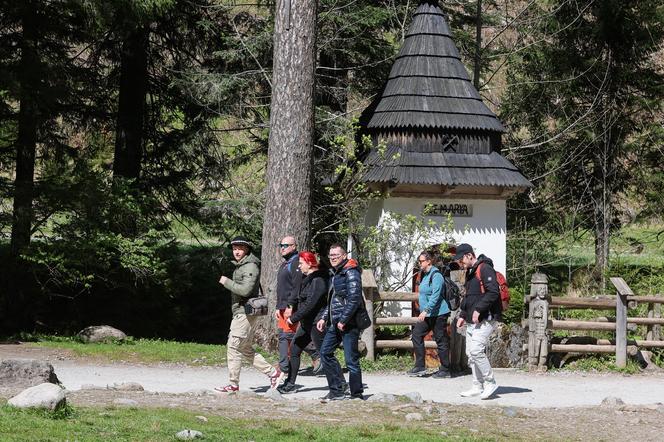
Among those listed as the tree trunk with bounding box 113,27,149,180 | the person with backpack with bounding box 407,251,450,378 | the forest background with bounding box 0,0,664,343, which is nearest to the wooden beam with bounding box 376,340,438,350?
the person with backpack with bounding box 407,251,450,378

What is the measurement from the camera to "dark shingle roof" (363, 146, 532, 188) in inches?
812

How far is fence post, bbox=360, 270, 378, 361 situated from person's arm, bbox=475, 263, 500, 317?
10.9ft

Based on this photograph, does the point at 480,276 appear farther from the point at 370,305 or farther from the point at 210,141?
the point at 210,141

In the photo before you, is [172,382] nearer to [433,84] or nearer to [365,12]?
[433,84]

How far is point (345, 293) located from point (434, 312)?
10.4ft

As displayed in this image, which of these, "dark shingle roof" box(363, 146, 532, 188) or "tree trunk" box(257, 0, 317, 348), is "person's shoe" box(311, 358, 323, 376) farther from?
"dark shingle roof" box(363, 146, 532, 188)

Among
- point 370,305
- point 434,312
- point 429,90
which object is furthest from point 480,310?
point 429,90

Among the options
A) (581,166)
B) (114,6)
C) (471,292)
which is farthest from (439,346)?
(581,166)

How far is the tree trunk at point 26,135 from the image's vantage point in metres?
18.4

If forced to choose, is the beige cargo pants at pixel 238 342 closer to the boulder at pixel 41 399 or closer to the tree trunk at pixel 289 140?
the boulder at pixel 41 399

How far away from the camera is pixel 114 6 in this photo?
18.6 metres

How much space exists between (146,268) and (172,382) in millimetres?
6409

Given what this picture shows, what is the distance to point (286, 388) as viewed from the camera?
12008 mm

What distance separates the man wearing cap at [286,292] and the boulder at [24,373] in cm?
288
